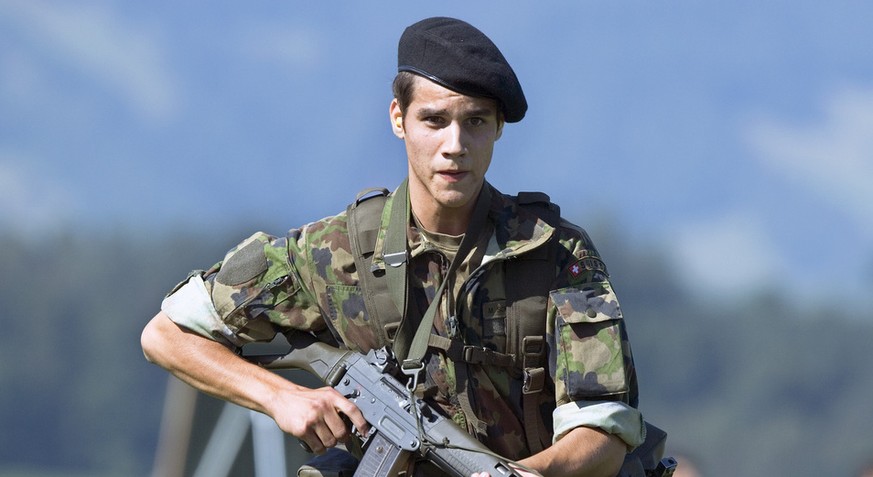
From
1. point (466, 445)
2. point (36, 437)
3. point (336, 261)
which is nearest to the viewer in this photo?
point (466, 445)

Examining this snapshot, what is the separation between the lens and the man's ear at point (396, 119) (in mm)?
4375

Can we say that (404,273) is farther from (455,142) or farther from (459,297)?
(455,142)

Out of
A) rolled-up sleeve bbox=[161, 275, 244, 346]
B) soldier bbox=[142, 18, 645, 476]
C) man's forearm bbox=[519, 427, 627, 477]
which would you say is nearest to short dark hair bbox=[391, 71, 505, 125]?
soldier bbox=[142, 18, 645, 476]

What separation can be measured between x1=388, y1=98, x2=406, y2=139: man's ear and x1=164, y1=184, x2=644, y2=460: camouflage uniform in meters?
0.21

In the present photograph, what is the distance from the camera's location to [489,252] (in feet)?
13.9

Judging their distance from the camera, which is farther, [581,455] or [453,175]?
[453,175]

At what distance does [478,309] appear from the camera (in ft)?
13.9

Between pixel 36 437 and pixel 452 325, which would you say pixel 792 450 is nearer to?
pixel 36 437

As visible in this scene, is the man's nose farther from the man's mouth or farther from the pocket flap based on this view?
the pocket flap

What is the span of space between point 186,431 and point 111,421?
13584 millimetres

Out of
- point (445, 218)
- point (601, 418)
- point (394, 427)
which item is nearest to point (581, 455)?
point (601, 418)

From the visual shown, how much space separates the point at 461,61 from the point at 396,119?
352 millimetres

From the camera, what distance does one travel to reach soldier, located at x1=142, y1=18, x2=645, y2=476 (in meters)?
4.14

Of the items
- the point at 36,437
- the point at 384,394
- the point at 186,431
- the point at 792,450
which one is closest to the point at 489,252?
the point at 384,394
